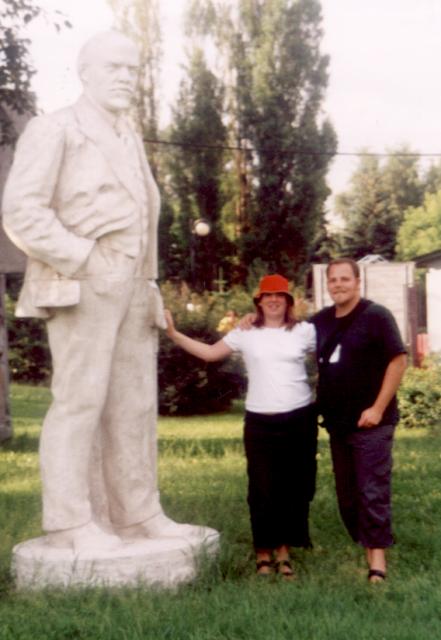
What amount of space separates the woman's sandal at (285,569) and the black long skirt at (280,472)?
10cm

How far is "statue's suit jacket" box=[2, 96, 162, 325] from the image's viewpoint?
5.50 meters

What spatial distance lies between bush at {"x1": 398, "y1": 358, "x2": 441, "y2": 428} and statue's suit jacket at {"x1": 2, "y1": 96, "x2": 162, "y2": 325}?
34.0ft

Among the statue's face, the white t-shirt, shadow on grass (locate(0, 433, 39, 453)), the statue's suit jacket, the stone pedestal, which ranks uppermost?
the statue's face

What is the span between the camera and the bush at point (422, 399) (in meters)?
15.5

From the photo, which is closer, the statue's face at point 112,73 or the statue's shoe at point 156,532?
the statue's face at point 112,73

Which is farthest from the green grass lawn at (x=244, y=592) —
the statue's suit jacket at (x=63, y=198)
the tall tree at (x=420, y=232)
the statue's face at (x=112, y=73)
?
the tall tree at (x=420, y=232)

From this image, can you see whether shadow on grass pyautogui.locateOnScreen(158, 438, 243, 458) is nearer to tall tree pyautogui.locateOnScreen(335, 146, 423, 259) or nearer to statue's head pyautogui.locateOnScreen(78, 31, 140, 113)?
statue's head pyautogui.locateOnScreen(78, 31, 140, 113)

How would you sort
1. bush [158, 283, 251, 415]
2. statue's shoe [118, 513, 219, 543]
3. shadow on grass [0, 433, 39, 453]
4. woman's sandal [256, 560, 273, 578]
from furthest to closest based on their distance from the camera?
bush [158, 283, 251, 415] → shadow on grass [0, 433, 39, 453] → woman's sandal [256, 560, 273, 578] → statue's shoe [118, 513, 219, 543]

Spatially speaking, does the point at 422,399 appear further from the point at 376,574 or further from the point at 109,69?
the point at 109,69

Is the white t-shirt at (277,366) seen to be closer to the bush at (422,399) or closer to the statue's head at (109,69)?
the statue's head at (109,69)

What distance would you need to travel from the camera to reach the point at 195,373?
62.8ft

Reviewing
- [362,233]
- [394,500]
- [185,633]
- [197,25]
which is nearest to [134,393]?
[185,633]

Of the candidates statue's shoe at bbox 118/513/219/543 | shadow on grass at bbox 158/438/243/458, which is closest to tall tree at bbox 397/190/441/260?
shadow on grass at bbox 158/438/243/458

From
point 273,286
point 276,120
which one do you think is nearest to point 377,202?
point 276,120
